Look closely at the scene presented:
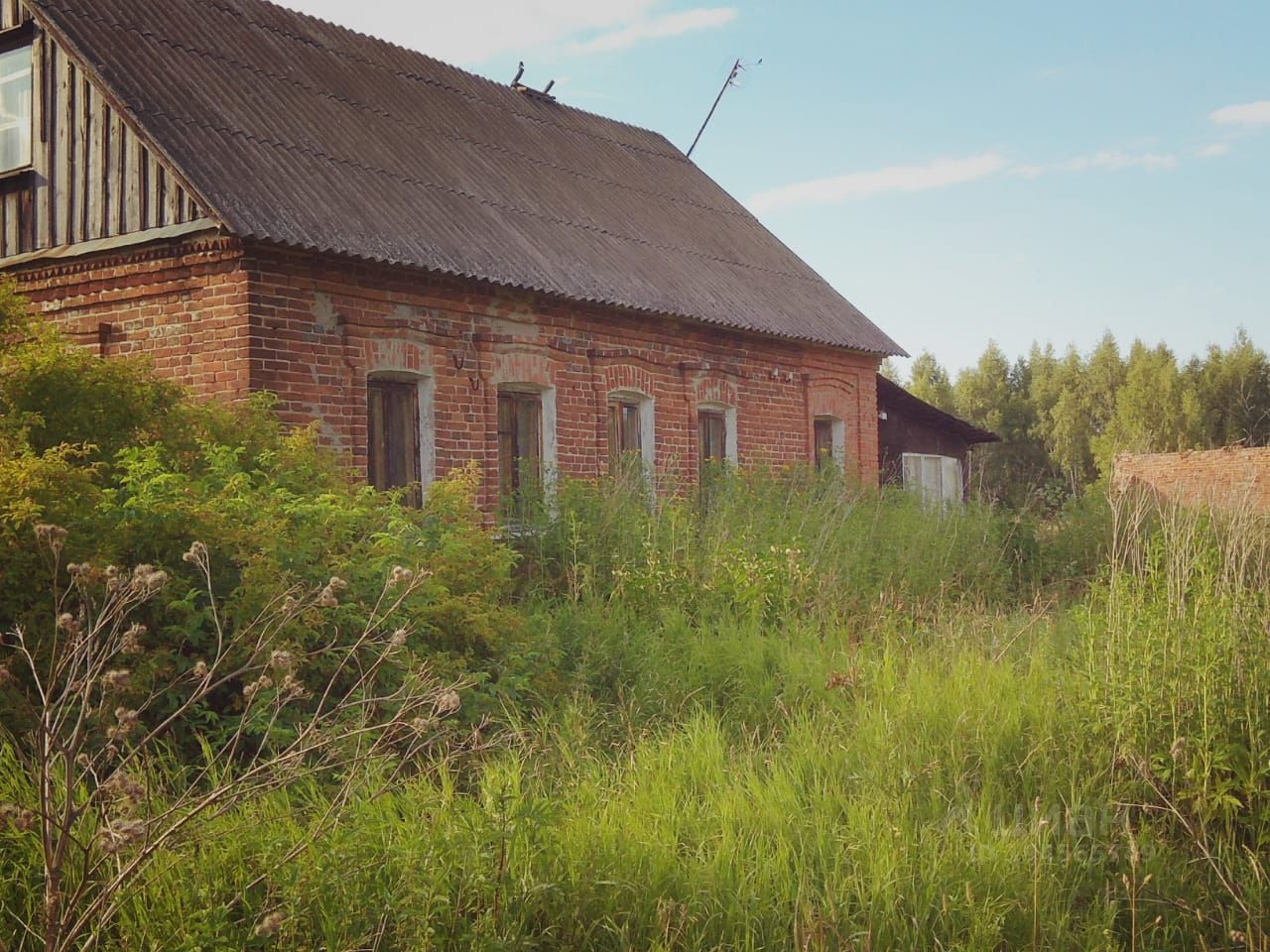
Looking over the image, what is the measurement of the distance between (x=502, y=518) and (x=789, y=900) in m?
7.88

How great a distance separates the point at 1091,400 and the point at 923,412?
26.2 m

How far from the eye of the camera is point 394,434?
1155 cm

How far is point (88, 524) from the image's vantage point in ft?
18.9

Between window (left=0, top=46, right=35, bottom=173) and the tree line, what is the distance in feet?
94.5

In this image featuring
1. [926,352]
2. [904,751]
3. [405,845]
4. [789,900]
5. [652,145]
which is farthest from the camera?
[926,352]

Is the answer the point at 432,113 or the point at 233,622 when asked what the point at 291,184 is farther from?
the point at 233,622

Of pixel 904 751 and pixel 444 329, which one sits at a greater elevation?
pixel 444 329

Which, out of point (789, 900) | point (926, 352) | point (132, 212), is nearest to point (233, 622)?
point (789, 900)

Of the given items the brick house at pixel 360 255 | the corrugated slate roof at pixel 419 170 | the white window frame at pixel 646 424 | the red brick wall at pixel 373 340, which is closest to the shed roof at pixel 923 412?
the corrugated slate roof at pixel 419 170

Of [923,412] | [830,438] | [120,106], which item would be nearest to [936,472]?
[923,412]

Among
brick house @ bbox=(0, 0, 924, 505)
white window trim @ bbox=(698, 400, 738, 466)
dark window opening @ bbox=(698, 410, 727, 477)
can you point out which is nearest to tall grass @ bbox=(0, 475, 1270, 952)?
brick house @ bbox=(0, 0, 924, 505)

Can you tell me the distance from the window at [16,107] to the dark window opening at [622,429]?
6.05 m

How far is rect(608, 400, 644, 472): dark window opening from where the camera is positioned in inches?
545

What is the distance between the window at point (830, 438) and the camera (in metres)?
17.2
